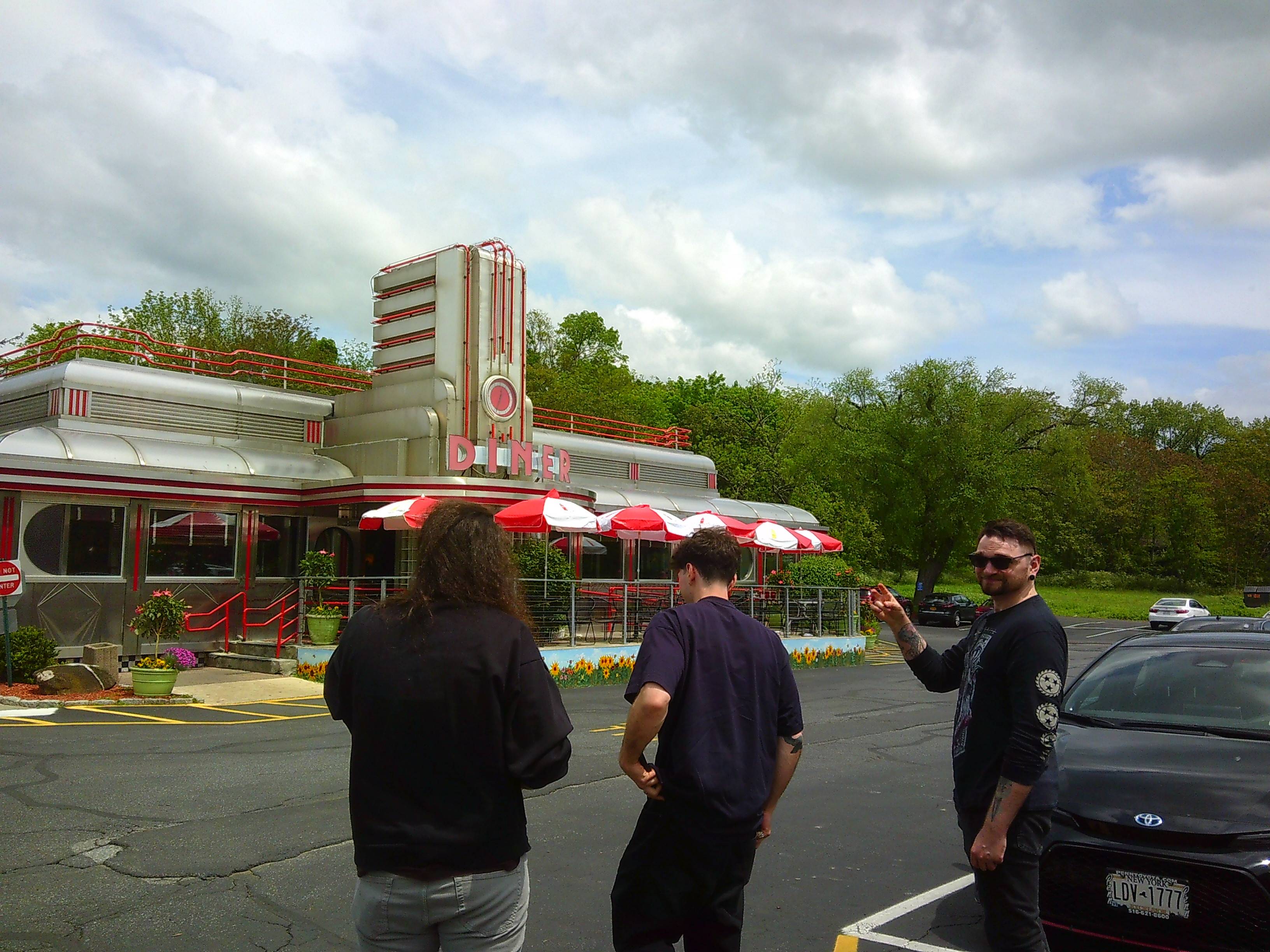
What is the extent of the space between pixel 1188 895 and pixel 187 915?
4897 mm

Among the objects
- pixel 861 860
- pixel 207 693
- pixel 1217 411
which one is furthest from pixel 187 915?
pixel 1217 411

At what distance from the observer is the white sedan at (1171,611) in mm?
43781

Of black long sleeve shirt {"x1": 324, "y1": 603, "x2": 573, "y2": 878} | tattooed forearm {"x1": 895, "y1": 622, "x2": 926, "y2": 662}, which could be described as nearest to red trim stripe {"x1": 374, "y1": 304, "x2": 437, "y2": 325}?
tattooed forearm {"x1": 895, "y1": 622, "x2": 926, "y2": 662}

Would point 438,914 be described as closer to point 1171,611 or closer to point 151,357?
point 151,357

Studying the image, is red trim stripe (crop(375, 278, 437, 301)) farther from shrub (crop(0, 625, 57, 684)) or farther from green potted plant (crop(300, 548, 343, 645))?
shrub (crop(0, 625, 57, 684))

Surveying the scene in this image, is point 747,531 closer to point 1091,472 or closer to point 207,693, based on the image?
point 207,693

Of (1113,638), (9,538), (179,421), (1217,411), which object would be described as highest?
(1217,411)

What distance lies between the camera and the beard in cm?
397

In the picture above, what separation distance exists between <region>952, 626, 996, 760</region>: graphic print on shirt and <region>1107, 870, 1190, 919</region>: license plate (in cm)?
125

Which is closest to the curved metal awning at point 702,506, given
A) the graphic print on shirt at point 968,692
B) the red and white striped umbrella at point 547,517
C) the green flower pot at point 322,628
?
the red and white striped umbrella at point 547,517

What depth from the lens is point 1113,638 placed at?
122 feet

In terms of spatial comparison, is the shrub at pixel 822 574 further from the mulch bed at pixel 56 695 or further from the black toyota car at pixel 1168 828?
the black toyota car at pixel 1168 828

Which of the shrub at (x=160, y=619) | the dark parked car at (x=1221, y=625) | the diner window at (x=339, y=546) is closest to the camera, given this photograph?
the dark parked car at (x=1221, y=625)

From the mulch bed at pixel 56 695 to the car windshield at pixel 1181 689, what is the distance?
12705 millimetres
